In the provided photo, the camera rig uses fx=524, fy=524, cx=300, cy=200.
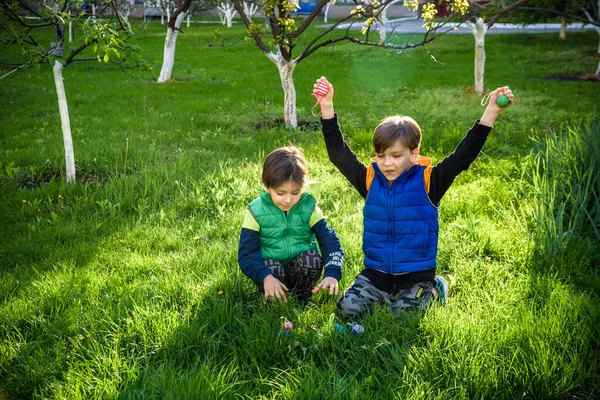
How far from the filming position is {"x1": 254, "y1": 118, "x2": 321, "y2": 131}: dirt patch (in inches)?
330

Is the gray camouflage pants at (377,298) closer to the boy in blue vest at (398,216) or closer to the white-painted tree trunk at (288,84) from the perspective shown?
the boy in blue vest at (398,216)

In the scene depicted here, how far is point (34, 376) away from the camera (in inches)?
99.2

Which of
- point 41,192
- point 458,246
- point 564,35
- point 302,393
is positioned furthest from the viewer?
point 564,35

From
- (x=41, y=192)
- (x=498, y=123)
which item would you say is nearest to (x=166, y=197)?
(x=41, y=192)

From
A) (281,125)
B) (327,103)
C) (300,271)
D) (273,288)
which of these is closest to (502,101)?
(327,103)

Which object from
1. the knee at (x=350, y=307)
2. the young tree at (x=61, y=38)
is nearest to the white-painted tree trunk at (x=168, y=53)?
the young tree at (x=61, y=38)

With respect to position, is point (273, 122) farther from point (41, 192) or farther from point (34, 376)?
point (34, 376)

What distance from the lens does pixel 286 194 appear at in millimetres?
3049

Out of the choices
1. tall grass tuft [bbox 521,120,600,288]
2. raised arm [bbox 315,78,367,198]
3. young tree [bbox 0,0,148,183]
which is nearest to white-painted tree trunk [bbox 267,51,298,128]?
young tree [bbox 0,0,148,183]

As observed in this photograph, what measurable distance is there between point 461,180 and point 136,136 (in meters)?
4.52

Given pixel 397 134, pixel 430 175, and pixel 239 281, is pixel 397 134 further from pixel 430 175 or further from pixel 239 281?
pixel 239 281

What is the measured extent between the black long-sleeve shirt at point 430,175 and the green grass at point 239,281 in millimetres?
280

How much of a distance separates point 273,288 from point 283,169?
682 mm

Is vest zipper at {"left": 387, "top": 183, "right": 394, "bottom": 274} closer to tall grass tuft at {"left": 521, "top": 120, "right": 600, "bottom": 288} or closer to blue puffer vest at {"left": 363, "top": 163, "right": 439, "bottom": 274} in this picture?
blue puffer vest at {"left": 363, "top": 163, "right": 439, "bottom": 274}
